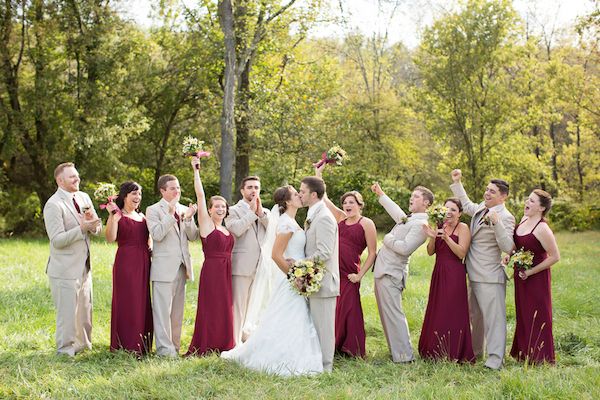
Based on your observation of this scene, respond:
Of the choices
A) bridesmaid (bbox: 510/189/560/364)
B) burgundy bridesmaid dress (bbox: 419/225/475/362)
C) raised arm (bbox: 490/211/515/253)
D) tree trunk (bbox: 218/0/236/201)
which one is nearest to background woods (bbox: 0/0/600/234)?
tree trunk (bbox: 218/0/236/201)

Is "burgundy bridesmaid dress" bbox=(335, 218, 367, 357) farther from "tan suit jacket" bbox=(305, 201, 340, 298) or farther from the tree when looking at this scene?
the tree

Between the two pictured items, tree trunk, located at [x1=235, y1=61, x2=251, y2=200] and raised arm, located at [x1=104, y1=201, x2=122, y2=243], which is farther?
tree trunk, located at [x1=235, y1=61, x2=251, y2=200]

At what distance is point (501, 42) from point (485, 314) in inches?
802

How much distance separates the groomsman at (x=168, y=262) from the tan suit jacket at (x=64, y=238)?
82cm

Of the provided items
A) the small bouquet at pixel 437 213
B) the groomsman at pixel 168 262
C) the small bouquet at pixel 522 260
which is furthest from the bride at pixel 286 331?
the small bouquet at pixel 522 260

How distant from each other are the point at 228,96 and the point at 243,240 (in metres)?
10.7

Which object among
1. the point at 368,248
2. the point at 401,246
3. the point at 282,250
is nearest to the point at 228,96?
the point at 368,248

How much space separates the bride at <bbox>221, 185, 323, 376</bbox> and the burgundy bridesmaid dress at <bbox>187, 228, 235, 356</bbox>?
1.98ft

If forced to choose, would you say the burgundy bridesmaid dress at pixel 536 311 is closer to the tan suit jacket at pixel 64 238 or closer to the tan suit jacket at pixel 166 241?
the tan suit jacket at pixel 166 241

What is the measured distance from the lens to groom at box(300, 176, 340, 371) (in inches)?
285

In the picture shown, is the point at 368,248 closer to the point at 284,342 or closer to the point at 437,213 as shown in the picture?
the point at 437,213

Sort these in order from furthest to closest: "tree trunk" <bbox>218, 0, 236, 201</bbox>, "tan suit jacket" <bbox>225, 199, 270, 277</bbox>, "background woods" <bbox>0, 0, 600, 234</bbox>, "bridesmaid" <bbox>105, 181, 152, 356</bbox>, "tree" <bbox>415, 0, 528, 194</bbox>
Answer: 1. "tree" <bbox>415, 0, 528, 194</bbox>
2. "background woods" <bbox>0, 0, 600, 234</bbox>
3. "tree trunk" <bbox>218, 0, 236, 201</bbox>
4. "tan suit jacket" <bbox>225, 199, 270, 277</bbox>
5. "bridesmaid" <bbox>105, 181, 152, 356</bbox>

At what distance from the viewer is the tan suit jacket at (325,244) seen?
723 centimetres

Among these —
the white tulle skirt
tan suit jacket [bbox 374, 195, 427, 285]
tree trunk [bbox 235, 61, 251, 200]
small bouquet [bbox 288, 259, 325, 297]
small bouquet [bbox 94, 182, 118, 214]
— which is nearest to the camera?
small bouquet [bbox 288, 259, 325, 297]
